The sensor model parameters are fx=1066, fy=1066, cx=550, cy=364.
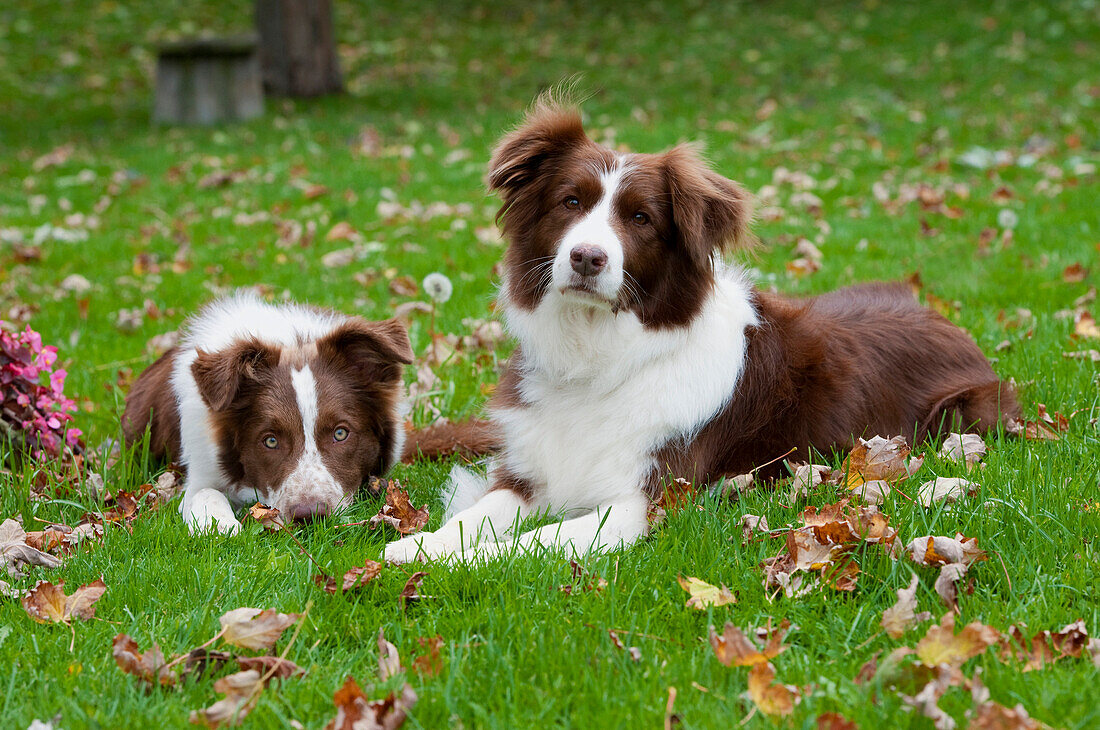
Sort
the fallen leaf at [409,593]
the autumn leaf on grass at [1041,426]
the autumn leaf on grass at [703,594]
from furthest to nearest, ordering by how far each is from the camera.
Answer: the autumn leaf on grass at [1041,426] → the fallen leaf at [409,593] → the autumn leaf on grass at [703,594]

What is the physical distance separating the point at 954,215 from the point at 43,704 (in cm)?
823

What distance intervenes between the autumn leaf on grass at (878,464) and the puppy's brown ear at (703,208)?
3.04 feet

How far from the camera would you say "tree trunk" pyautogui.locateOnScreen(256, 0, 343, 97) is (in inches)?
671

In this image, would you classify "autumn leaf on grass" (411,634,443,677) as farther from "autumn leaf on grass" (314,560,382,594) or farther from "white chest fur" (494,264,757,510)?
"white chest fur" (494,264,757,510)

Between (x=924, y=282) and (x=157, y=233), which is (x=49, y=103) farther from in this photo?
(x=924, y=282)

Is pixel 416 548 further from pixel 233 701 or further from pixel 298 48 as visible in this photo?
pixel 298 48

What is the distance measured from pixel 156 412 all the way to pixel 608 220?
2.50 metres

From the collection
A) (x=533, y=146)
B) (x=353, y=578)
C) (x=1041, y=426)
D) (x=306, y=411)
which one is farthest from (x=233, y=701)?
(x=1041, y=426)

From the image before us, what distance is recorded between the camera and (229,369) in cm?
414

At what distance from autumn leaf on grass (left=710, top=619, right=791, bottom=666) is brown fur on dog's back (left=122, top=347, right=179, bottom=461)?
3.01 m

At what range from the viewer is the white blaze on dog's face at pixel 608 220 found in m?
3.86

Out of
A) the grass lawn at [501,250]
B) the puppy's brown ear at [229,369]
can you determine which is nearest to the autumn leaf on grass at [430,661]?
the grass lawn at [501,250]

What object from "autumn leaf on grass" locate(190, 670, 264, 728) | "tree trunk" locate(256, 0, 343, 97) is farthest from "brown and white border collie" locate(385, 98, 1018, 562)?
"tree trunk" locate(256, 0, 343, 97)

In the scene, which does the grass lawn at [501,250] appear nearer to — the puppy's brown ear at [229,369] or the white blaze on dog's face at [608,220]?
the puppy's brown ear at [229,369]
